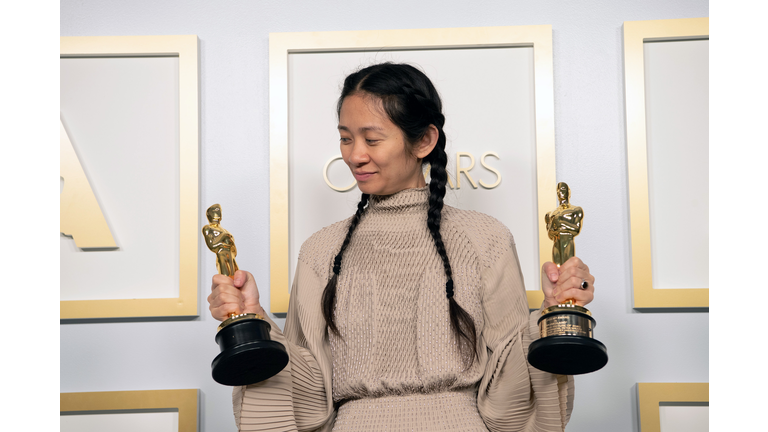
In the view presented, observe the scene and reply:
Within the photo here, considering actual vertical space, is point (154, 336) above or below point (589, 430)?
above

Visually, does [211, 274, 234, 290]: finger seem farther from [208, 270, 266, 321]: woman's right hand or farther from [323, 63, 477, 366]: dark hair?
[323, 63, 477, 366]: dark hair

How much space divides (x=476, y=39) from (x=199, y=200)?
0.81 meters

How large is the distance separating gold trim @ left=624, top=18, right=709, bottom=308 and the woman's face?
0.67m

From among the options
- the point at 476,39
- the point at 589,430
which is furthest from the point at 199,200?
the point at 589,430

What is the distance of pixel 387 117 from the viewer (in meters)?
1.13

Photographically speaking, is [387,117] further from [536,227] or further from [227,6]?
[227,6]

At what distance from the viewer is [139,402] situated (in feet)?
5.01

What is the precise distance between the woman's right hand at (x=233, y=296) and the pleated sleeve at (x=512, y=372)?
42cm

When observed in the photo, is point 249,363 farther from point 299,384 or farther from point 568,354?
point 568,354

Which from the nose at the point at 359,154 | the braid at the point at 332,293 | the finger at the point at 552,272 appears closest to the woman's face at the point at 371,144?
the nose at the point at 359,154

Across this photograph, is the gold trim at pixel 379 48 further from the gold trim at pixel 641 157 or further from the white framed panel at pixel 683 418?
the white framed panel at pixel 683 418

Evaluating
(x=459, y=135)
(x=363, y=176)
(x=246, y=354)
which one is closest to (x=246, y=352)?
(x=246, y=354)

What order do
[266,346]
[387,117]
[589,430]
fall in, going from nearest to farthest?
[266,346] < [387,117] < [589,430]

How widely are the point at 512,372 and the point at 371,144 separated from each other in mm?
478
